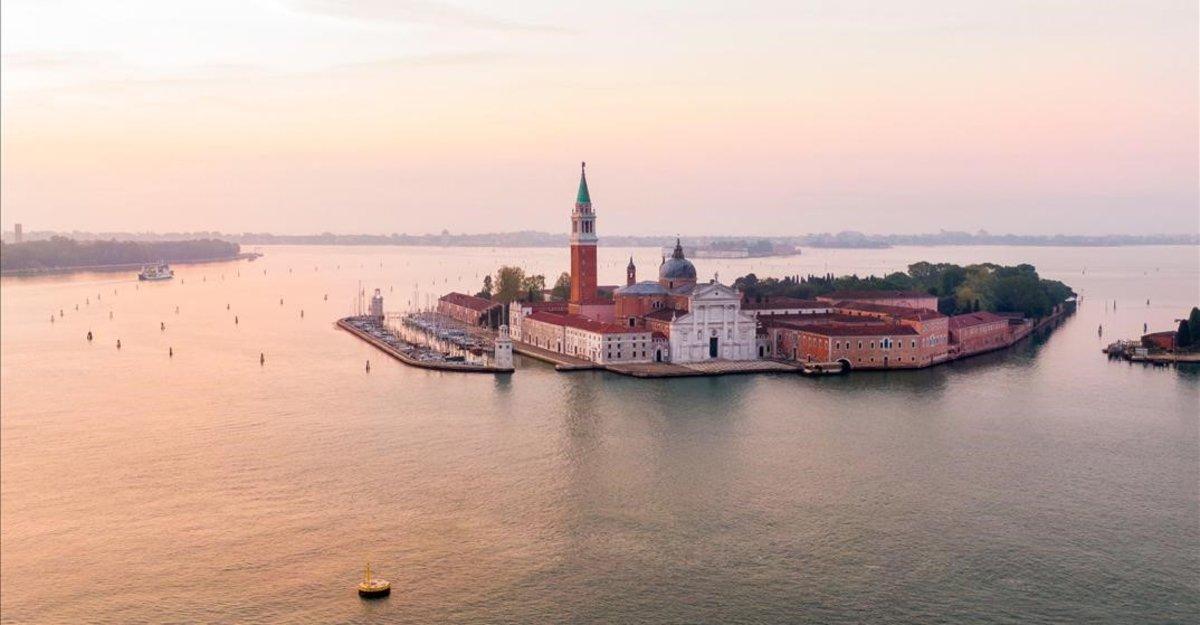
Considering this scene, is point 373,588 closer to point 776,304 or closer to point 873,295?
point 776,304

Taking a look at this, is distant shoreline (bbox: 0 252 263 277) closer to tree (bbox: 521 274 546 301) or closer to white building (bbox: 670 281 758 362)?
tree (bbox: 521 274 546 301)

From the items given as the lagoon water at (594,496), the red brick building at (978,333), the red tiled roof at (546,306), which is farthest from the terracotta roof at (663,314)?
the red brick building at (978,333)

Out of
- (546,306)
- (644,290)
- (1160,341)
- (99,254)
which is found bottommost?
(1160,341)

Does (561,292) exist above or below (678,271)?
below

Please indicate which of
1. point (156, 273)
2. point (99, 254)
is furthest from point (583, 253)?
point (99, 254)

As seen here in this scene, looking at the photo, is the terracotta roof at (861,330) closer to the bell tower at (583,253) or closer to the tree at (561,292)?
the bell tower at (583,253)

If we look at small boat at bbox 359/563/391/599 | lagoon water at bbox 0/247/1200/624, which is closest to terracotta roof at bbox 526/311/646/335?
lagoon water at bbox 0/247/1200/624
